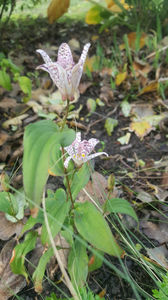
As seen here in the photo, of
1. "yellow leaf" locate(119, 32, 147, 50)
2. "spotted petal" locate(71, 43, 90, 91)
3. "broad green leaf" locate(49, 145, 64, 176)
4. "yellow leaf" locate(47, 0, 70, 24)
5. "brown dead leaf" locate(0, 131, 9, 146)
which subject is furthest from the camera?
"yellow leaf" locate(47, 0, 70, 24)

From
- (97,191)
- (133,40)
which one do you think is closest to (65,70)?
(97,191)

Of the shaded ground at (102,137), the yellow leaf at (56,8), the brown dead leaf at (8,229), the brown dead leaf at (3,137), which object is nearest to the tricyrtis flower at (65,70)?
the shaded ground at (102,137)

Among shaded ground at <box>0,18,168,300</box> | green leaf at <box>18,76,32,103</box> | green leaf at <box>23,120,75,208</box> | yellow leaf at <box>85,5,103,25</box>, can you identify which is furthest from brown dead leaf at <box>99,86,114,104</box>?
green leaf at <box>23,120,75,208</box>

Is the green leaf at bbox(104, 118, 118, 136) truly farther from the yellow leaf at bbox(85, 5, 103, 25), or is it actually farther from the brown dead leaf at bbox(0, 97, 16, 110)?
the yellow leaf at bbox(85, 5, 103, 25)

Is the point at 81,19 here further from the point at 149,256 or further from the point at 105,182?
the point at 149,256

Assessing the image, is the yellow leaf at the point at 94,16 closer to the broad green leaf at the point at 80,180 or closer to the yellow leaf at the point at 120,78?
the yellow leaf at the point at 120,78

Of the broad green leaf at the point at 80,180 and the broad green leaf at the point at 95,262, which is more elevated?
the broad green leaf at the point at 80,180

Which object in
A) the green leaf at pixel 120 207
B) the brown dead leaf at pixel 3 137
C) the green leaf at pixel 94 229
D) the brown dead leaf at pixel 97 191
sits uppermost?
the brown dead leaf at pixel 3 137
